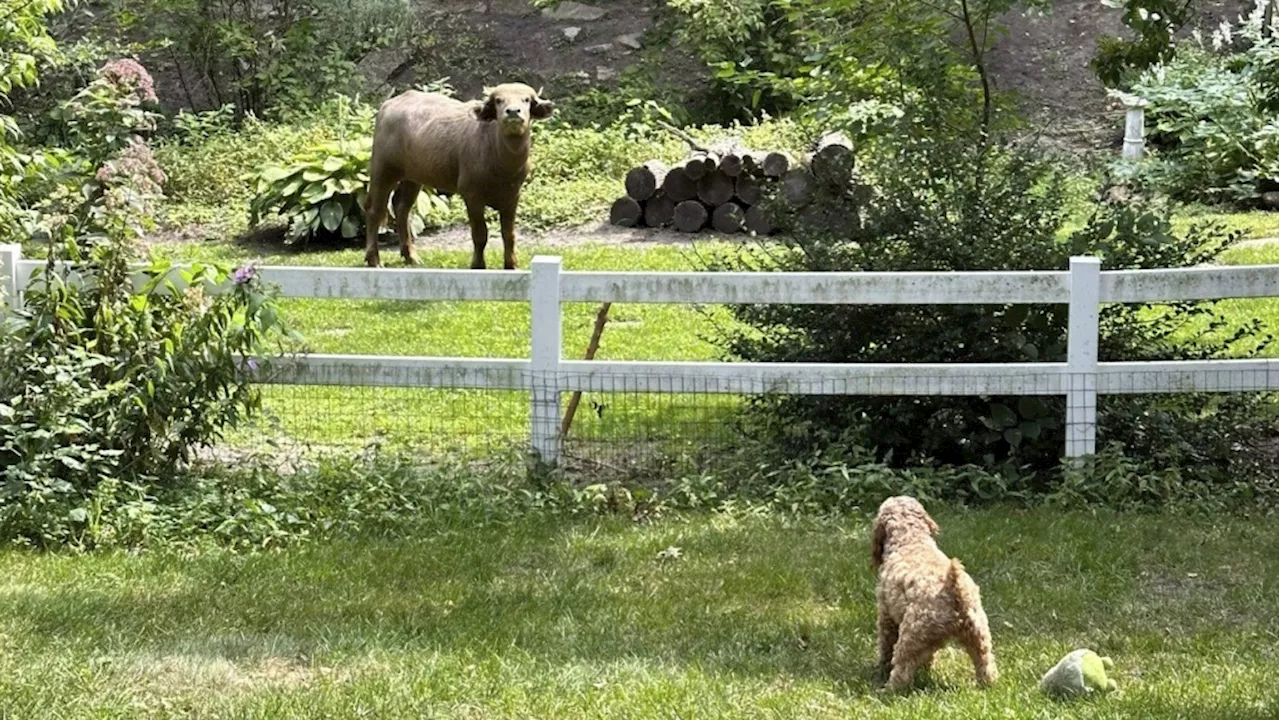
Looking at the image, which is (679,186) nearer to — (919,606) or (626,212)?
(626,212)

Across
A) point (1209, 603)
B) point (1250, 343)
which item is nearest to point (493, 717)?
point (1209, 603)

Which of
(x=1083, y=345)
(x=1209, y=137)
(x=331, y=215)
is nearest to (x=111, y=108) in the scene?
(x=1083, y=345)

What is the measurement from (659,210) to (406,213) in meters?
2.44

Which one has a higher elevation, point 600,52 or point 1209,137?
point 600,52

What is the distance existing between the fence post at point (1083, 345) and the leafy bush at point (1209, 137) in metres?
6.41

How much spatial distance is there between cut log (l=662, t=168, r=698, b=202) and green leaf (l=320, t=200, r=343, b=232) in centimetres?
291

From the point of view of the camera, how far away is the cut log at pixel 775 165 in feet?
47.8

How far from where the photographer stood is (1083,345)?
7488 mm

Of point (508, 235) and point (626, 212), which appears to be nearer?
point (508, 235)

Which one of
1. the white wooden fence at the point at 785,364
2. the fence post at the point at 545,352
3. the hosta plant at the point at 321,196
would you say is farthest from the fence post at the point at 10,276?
the hosta plant at the point at 321,196

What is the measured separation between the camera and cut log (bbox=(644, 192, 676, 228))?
15.0 m

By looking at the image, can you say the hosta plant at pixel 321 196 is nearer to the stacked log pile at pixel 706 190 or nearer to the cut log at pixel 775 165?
the stacked log pile at pixel 706 190

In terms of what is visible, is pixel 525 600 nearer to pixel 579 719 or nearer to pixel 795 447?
pixel 579 719

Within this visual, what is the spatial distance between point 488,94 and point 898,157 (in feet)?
16.4
